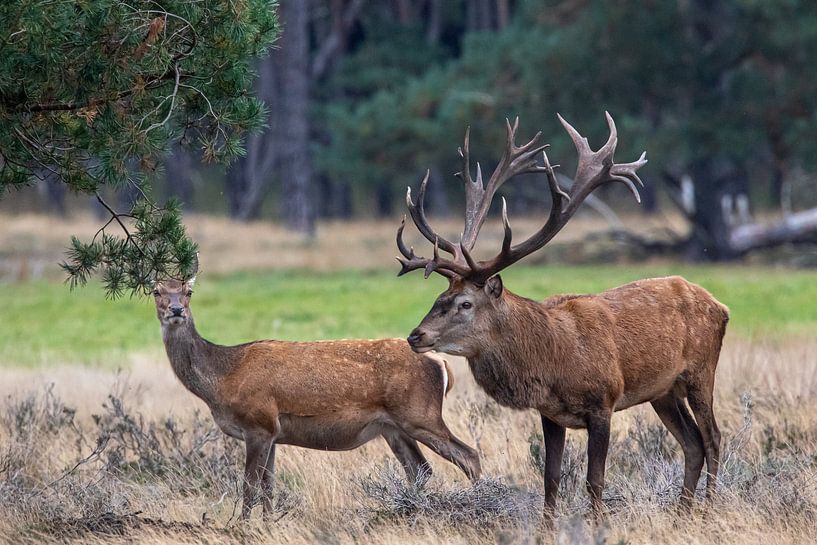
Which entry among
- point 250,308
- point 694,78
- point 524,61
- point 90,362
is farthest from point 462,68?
point 90,362

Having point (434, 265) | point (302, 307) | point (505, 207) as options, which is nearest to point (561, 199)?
point (505, 207)

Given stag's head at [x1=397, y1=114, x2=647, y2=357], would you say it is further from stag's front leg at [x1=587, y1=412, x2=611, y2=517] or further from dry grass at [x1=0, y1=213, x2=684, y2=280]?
dry grass at [x1=0, y1=213, x2=684, y2=280]

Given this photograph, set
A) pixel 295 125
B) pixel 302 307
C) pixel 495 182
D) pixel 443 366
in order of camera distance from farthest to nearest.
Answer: pixel 295 125 < pixel 302 307 < pixel 443 366 < pixel 495 182

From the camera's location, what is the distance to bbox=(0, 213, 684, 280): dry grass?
26.4 meters

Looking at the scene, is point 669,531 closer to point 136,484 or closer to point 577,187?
point 577,187

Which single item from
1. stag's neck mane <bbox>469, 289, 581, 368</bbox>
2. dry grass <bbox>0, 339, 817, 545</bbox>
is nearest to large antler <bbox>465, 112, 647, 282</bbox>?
stag's neck mane <bbox>469, 289, 581, 368</bbox>

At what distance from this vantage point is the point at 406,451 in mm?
8227

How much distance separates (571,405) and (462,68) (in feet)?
72.5

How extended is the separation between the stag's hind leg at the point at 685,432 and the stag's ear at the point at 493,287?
1.35m

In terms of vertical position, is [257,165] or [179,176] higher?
[257,165]

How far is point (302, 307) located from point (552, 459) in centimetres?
1280

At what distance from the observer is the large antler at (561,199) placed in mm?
7047

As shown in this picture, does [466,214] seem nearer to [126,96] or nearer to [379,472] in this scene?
[379,472]

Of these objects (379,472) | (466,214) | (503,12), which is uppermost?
(503,12)
